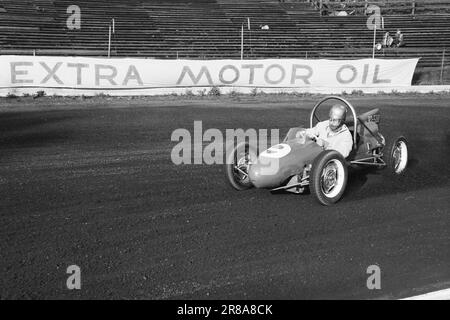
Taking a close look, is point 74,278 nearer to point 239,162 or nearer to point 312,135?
point 239,162

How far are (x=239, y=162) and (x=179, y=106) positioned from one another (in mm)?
8650

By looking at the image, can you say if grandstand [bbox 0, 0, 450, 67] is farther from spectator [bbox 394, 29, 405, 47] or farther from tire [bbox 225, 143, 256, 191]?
tire [bbox 225, 143, 256, 191]

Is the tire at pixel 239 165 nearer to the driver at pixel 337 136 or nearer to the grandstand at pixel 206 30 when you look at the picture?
the driver at pixel 337 136

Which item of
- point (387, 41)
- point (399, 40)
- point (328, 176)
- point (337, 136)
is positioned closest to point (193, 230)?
point (328, 176)

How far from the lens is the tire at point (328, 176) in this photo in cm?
683

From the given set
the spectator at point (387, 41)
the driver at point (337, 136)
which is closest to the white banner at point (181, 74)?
the spectator at point (387, 41)

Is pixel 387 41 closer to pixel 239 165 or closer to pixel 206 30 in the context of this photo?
pixel 206 30

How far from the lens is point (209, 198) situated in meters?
7.34

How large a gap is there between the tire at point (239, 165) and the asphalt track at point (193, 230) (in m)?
0.14

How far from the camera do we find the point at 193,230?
6176 mm

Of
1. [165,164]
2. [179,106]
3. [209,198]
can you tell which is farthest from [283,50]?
[209,198]

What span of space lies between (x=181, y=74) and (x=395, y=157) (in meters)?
11.5
